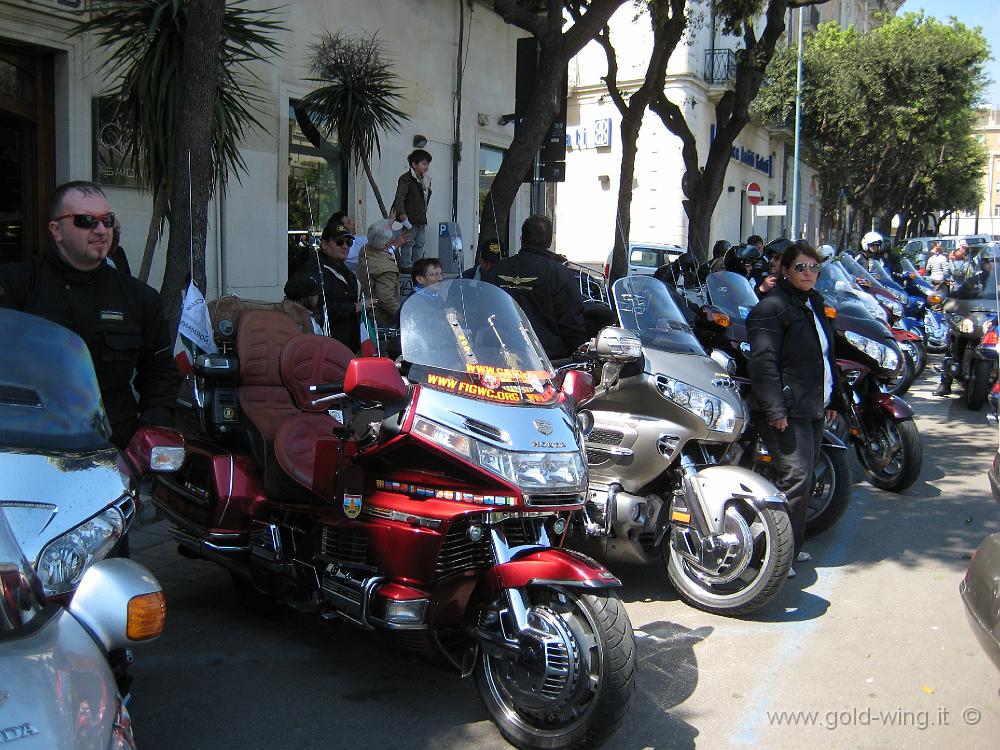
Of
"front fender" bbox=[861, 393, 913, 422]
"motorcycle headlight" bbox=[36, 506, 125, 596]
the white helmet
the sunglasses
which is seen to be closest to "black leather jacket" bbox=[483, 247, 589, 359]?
"front fender" bbox=[861, 393, 913, 422]

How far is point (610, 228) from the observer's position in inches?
1196

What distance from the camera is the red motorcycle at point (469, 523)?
3287mm

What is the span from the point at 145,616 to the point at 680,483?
3.23 meters

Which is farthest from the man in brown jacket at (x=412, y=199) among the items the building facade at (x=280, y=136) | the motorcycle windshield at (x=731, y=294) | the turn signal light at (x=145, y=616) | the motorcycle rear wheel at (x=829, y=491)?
the turn signal light at (x=145, y=616)

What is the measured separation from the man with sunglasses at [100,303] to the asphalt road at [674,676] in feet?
3.77

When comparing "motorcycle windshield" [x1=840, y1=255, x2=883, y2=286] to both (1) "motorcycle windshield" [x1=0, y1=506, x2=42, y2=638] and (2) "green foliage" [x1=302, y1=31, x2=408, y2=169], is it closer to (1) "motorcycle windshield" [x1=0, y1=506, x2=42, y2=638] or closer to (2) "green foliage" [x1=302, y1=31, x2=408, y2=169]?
(2) "green foliage" [x1=302, y1=31, x2=408, y2=169]

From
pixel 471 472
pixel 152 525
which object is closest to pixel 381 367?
pixel 471 472

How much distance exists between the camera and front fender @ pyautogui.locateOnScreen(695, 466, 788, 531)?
4754 mm

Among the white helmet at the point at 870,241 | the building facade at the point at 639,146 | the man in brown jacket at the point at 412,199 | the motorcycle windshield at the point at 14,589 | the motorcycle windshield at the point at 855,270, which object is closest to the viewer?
the motorcycle windshield at the point at 14,589

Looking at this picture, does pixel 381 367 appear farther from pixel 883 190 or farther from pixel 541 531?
pixel 883 190

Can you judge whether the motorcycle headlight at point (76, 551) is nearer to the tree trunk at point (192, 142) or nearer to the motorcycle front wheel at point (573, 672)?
the motorcycle front wheel at point (573, 672)

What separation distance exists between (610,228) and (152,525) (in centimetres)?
2532

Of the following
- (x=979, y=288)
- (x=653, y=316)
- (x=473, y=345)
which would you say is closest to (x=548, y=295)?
(x=653, y=316)

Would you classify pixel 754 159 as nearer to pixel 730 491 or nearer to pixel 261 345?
pixel 730 491
